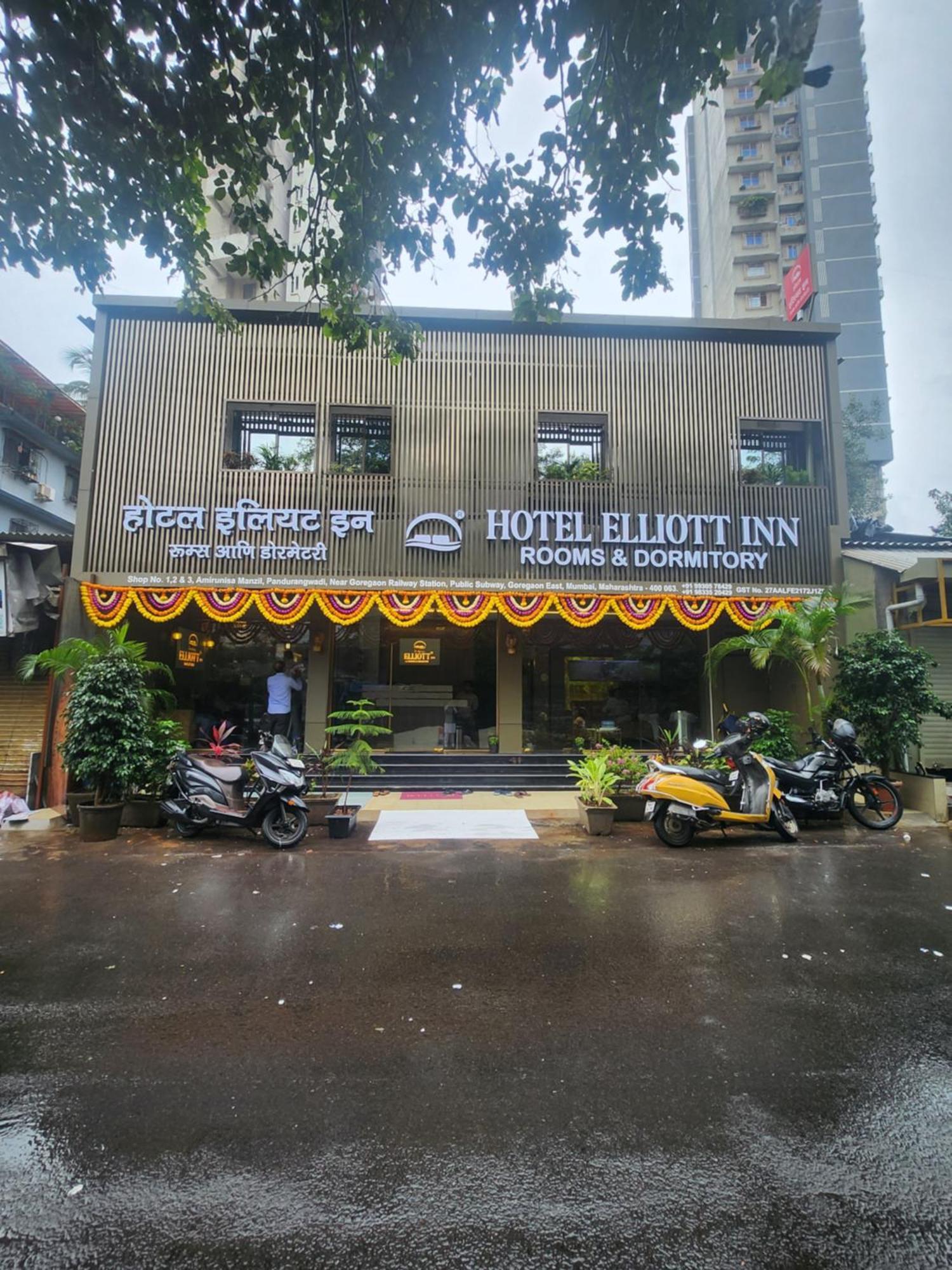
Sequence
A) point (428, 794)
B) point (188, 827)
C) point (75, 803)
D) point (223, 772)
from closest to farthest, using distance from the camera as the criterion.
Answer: point (188, 827), point (223, 772), point (75, 803), point (428, 794)

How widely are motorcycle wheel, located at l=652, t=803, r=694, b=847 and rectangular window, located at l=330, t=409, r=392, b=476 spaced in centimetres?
780

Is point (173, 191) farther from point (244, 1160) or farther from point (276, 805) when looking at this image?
point (244, 1160)

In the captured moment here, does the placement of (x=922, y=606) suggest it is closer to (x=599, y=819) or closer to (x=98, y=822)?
(x=599, y=819)


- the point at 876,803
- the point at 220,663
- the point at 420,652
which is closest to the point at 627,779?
the point at 876,803

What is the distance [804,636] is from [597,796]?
163 inches

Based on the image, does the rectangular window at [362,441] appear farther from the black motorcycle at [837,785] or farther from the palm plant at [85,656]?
the black motorcycle at [837,785]

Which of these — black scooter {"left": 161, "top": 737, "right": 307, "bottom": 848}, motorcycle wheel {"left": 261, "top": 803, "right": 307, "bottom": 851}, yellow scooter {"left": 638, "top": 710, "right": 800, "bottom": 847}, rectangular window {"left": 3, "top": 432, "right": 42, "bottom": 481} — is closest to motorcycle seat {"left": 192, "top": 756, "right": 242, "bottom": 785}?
black scooter {"left": 161, "top": 737, "right": 307, "bottom": 848}

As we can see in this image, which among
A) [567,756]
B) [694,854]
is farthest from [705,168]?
[694,854]

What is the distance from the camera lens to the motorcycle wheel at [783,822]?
7.28m

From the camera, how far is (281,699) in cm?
1150

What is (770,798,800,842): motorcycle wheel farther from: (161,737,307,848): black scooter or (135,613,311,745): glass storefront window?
(135,613,311,745): glass storefront window

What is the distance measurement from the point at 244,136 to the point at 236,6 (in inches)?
34.3

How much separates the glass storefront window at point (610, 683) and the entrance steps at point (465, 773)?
0.79 metres

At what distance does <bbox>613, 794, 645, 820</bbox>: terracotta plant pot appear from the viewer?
28.1 feet
